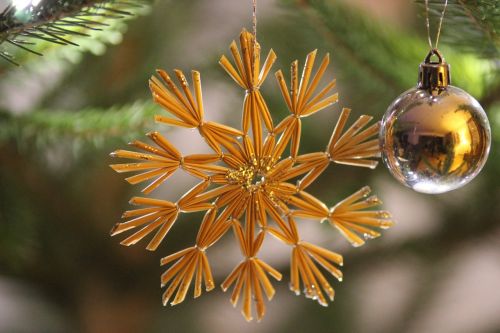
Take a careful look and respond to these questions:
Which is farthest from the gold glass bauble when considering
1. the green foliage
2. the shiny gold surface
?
the green foliage

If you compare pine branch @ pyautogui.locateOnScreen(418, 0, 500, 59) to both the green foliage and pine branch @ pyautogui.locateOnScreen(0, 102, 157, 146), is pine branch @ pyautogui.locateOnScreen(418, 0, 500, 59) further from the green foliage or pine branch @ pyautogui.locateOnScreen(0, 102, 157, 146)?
pine branch @ pyautogui.locateOnScreen(0, 102, 157, 146)

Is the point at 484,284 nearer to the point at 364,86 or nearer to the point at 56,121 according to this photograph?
the point at 364,86

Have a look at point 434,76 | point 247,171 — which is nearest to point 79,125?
point 247,171

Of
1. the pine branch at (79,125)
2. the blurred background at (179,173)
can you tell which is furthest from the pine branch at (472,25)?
the pine branch at (79,125)

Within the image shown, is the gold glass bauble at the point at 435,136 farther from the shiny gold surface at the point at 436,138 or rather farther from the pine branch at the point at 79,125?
the pine branch at the point at 79,125

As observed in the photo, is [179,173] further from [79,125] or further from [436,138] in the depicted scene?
[436,138]
